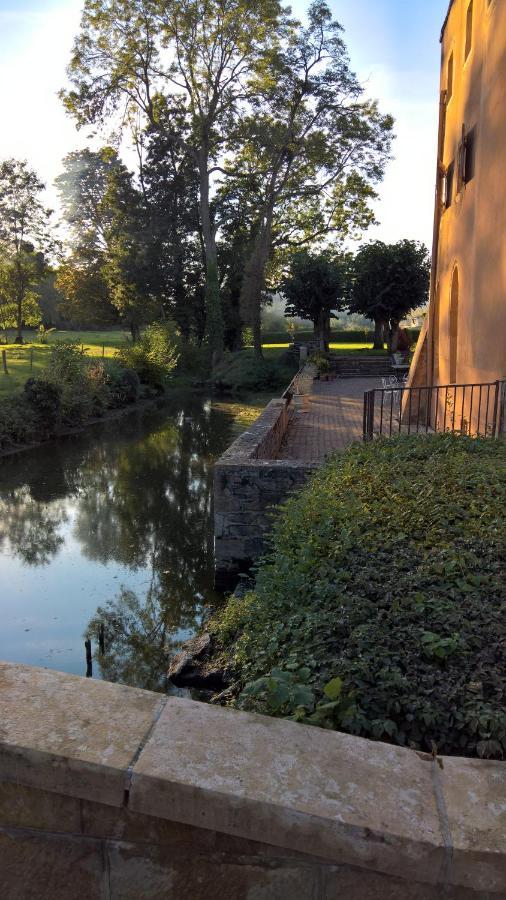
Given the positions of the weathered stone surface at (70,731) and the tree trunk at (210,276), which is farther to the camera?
the tree trunk at (210,276)

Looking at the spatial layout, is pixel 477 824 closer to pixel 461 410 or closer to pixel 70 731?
pixel 70 731

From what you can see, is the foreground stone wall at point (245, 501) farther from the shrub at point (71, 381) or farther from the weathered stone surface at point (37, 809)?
the shrub at point (71, 381)

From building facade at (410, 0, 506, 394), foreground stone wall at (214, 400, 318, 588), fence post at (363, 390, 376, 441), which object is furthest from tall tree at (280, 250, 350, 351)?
foreground stone wall at (214, 400, 318, 588)

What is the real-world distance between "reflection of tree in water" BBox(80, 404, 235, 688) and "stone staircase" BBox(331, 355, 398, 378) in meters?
11.6

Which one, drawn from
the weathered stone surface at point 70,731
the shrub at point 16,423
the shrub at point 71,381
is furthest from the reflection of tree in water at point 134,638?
the shrub at point 71,381

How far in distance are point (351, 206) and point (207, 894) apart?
36.1 meters

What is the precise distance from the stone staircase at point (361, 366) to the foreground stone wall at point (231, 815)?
27551mm

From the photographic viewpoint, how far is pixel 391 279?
1296 inches

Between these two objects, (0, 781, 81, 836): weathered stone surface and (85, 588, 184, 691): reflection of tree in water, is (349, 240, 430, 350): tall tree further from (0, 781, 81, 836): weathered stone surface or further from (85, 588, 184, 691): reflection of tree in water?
(0, 781, 81, 836): weathered stone surface

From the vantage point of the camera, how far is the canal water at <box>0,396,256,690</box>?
7.29 m

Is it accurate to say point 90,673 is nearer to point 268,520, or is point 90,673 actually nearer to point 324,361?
point 268,520

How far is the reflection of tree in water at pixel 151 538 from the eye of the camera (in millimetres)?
7328

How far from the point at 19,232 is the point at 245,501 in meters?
33.7

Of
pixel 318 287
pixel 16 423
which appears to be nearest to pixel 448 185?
pixel 16 423
